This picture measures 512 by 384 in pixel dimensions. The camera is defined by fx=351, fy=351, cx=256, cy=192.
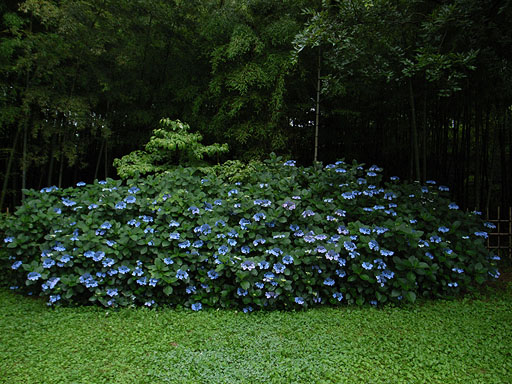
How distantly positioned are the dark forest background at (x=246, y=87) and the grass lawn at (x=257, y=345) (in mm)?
2084

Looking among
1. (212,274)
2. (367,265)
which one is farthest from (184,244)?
(367,265)

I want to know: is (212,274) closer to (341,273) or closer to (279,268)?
(279,268)

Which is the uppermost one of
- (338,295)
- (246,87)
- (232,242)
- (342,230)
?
(246,87)

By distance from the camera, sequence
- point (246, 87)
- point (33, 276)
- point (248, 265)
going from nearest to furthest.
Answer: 1. point (248, 265)
2. point (33, 276)
3. point (246, 87)

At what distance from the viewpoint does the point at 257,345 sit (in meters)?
1.92

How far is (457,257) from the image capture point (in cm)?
274

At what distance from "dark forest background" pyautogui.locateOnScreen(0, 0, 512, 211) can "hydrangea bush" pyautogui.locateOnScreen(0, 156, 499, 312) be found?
1.27 meters

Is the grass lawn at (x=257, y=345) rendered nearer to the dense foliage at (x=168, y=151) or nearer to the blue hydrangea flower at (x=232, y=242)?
the blue hydrangea flower at (x=232, y=242)

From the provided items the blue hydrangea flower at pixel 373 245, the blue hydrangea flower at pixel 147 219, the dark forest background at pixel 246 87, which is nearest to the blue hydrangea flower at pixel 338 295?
the blue hydrangea flower at pixel 373 245

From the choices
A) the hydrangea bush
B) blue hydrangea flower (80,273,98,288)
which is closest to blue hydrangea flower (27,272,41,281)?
the hydrangea bush

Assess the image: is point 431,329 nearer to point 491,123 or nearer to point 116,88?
point 491,123

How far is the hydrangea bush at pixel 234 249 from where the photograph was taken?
240cm

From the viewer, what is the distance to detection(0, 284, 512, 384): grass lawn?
166cm

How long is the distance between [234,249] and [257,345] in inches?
30.0
